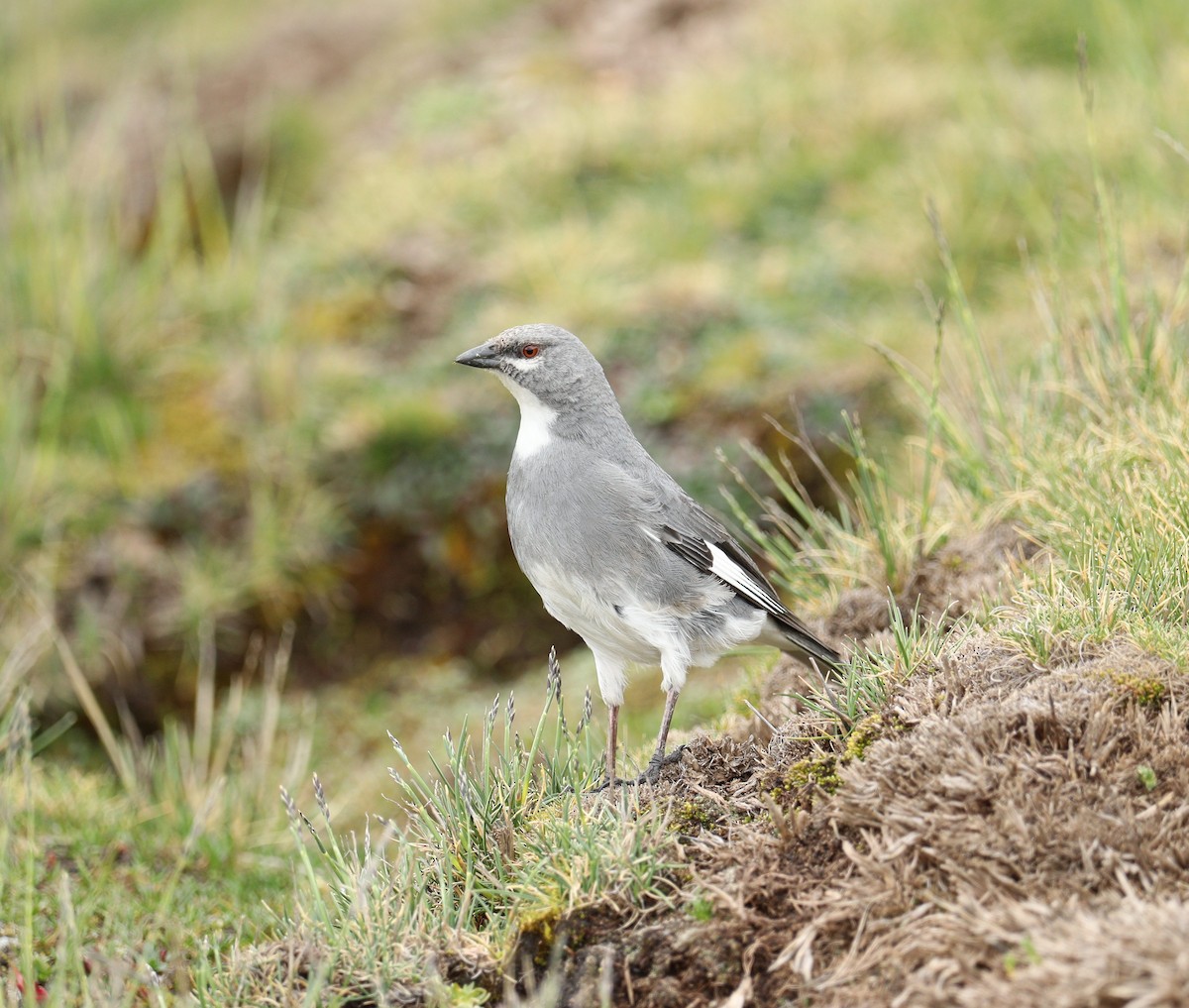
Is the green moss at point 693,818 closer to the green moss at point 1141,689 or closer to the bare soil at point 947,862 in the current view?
the bare soil at point 947,862

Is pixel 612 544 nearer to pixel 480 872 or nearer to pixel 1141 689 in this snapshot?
pixel 480 872

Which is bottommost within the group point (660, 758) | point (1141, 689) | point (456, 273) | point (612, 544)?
point (660, 758)

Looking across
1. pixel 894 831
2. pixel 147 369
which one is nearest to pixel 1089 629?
pixel 894 831

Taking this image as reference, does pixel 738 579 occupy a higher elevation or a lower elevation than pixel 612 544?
lower

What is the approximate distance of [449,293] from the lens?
28.2 feet

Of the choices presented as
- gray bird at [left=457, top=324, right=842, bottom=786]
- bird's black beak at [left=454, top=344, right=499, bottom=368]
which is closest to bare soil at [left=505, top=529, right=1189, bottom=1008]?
gray bird at [left=457, top=324, right=842, bottom=786]

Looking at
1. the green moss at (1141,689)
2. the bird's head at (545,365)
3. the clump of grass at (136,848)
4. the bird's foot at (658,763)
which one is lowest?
the clump of grass at (136,848)

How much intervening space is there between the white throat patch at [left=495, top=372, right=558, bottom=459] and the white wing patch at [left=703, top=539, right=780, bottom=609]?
706 millimetres

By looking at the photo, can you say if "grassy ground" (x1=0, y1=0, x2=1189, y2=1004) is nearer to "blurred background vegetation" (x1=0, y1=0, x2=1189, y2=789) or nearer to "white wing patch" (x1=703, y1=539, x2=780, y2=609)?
"blurred background vegetation" (x1=0, y1=0, x2=1189, y2=789)

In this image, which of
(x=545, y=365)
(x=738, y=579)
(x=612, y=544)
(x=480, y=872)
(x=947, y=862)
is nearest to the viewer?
(x=947, y=862)

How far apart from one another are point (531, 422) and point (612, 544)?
2.17 feet

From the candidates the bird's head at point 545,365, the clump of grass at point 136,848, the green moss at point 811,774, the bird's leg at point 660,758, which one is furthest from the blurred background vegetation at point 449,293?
the green moss at point 811,774

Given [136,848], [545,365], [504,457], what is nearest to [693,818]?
[545,365]

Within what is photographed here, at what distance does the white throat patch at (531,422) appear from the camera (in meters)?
4.44
